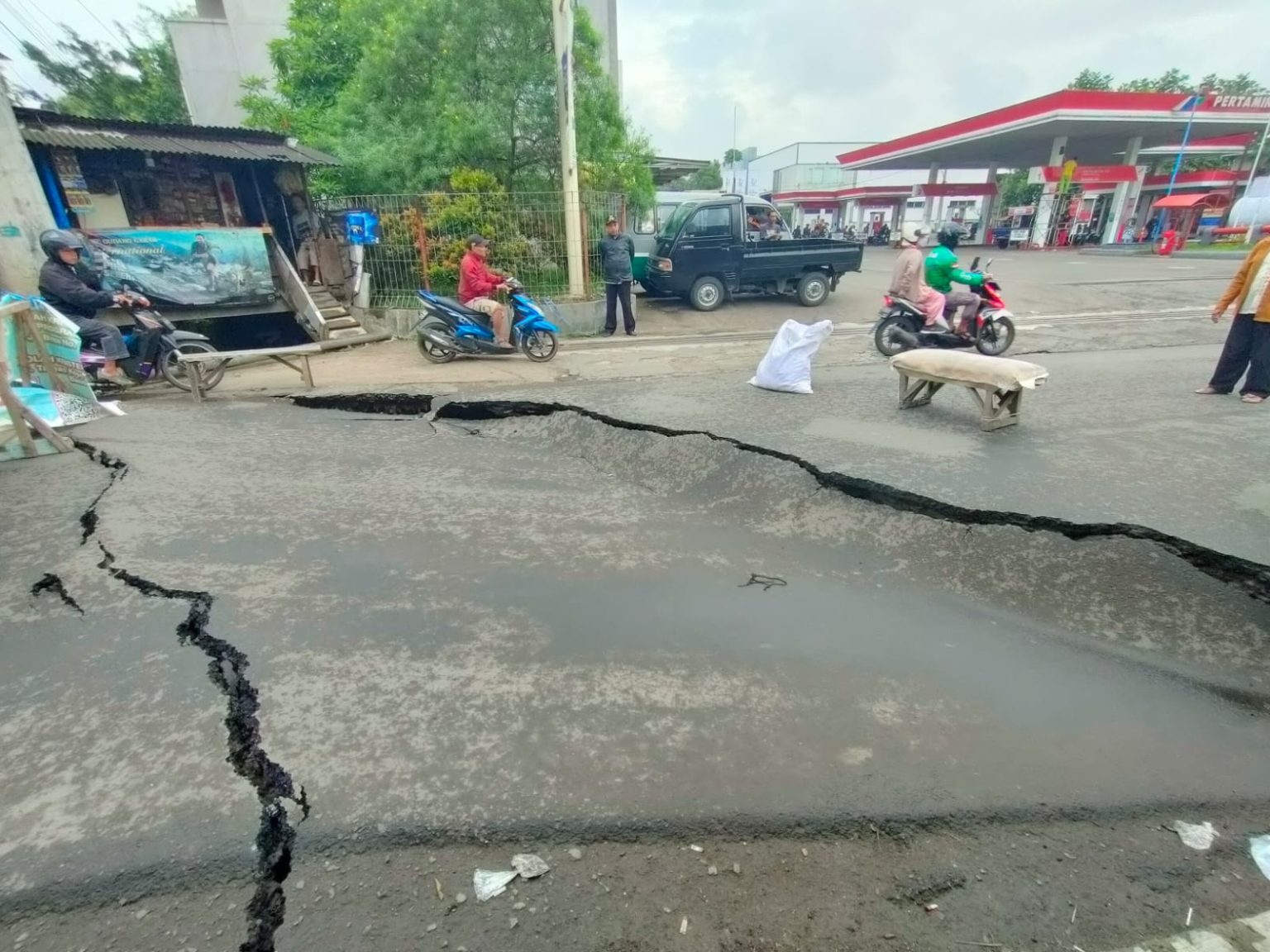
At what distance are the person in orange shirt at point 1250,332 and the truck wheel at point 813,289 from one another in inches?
282

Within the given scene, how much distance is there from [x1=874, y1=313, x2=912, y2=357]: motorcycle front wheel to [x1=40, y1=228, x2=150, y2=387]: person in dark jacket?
8.79 m

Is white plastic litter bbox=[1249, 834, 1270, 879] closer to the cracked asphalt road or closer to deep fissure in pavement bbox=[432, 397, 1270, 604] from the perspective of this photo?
the cracked asphalt road

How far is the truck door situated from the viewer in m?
11.6

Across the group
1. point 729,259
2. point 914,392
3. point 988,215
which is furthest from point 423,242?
point 988,215

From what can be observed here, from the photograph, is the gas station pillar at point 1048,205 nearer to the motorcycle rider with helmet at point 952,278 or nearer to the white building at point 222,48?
the white building at point 222,48

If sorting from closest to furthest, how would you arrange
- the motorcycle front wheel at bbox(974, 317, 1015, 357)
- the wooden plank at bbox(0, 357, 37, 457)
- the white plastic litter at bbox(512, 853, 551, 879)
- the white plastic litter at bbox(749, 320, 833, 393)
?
the white plastic litter at bbox(512, 853, 551, 879), the wooden plank at bbox(0, 357, 37, 457), the white plastic litter at bbox(749, 320, 833, 393), the motorcycle front wheel at bbox(974, 317, 1015, 357)

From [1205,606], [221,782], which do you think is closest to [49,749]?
[221,782]

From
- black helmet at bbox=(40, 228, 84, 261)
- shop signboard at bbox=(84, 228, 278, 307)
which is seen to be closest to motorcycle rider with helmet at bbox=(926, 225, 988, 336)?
black helmet at bbox=(40, 228, 84, 261)

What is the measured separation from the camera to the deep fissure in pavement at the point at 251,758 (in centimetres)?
163

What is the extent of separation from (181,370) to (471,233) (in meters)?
5.25

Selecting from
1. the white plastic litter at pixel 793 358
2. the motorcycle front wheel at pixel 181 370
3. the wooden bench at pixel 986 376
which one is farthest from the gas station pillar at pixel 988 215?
Answer: the motorcycle front wheel at pixel 181 370

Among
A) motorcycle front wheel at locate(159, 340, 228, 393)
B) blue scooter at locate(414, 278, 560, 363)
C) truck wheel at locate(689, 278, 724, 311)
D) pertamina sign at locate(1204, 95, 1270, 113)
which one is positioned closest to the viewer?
motorcycle front wheel at locate(159, 340, 228, 393)

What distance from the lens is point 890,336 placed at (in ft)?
26.9

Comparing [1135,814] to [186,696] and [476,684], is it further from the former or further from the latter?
[186,696]
